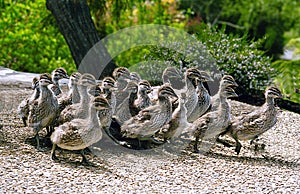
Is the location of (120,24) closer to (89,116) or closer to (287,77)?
(287,77)

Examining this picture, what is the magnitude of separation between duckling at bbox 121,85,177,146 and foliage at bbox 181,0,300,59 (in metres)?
10.7

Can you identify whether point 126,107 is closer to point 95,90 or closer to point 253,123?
point 95,90

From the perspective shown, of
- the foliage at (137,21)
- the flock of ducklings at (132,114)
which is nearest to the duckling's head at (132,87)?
the flock of ducklings at (132,114)

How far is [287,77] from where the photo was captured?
11188 mm

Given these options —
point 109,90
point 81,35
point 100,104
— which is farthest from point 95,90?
point 81,35

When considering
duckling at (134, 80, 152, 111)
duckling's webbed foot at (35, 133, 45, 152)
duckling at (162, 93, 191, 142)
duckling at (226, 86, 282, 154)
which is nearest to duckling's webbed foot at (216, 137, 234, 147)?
duckling at (226, 86, 282, 154)

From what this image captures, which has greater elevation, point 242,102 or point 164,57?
point 164,57

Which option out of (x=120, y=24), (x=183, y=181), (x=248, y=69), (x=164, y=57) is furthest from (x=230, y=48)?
(x=183, y=181)

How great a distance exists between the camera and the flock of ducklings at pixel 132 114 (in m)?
5.90

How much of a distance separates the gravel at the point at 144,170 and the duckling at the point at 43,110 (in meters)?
0.28

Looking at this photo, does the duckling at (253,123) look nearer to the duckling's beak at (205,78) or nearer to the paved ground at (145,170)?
the paved ground at (145,170)

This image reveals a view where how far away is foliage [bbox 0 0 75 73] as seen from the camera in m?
11.3

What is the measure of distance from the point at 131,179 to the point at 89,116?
856mm

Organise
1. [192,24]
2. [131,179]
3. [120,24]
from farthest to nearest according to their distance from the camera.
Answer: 1. [192,24]
2. [120,24]
3. [131,179]
